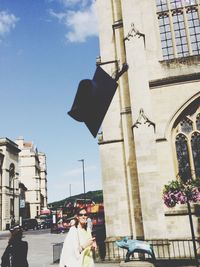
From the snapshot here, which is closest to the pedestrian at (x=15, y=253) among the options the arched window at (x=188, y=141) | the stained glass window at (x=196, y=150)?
the arched window at (x=188, y=141)

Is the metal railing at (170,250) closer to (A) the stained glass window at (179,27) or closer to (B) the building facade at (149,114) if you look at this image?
(B) the building facade at (149,114)

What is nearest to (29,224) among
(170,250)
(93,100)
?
(170,250)

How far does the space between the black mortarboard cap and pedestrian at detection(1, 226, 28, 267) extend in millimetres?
3328

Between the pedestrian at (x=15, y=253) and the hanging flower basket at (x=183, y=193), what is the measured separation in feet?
22.9

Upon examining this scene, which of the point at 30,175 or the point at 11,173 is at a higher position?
the point at 30,175

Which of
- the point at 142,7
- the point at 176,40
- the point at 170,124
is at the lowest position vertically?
the point at 170,124

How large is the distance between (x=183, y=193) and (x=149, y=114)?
4.25 m

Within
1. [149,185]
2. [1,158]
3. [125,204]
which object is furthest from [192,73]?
[1,158]

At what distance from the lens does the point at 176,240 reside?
40.0 feet

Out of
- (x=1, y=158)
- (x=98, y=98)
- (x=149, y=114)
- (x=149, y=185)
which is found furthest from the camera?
(x=1, y=158)

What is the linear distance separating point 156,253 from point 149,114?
19.4 ft

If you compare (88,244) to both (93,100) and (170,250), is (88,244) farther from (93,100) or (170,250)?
(170,250)

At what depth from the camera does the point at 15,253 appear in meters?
5.43

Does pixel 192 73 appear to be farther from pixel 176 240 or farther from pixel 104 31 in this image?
pixel 176 240
